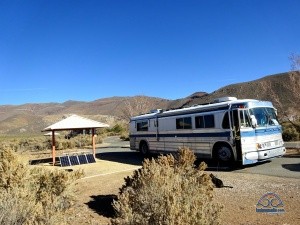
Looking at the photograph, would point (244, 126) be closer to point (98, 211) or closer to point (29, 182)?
point (98, 211)

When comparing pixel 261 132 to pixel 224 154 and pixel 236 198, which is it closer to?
pixel 224 154

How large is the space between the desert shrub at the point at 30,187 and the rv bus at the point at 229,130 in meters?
7.12

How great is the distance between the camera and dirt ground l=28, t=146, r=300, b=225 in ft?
22.0

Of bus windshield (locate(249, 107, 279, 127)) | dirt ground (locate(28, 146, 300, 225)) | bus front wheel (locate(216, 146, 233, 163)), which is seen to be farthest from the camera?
bus front wheel (locate(216, 146, 233, 163))

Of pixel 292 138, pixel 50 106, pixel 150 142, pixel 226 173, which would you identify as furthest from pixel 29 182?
pixel 50 106

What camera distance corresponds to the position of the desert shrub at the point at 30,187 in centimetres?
566

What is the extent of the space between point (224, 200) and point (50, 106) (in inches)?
7475

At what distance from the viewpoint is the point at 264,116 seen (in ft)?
44.1

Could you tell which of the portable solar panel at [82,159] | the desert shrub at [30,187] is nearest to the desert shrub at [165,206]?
the desert shrub at [30,187]

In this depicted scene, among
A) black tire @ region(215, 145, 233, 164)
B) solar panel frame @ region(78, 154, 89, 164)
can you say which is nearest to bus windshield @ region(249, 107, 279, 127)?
black tire @ region(215, 145, 233, 164)

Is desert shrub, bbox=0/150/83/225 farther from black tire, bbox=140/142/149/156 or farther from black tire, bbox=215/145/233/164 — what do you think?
black tire, bbox=140/142/149/156

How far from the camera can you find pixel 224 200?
8.24 meters

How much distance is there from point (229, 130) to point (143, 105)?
36076 millimetres

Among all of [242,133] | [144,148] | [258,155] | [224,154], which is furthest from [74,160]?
[258,155]
